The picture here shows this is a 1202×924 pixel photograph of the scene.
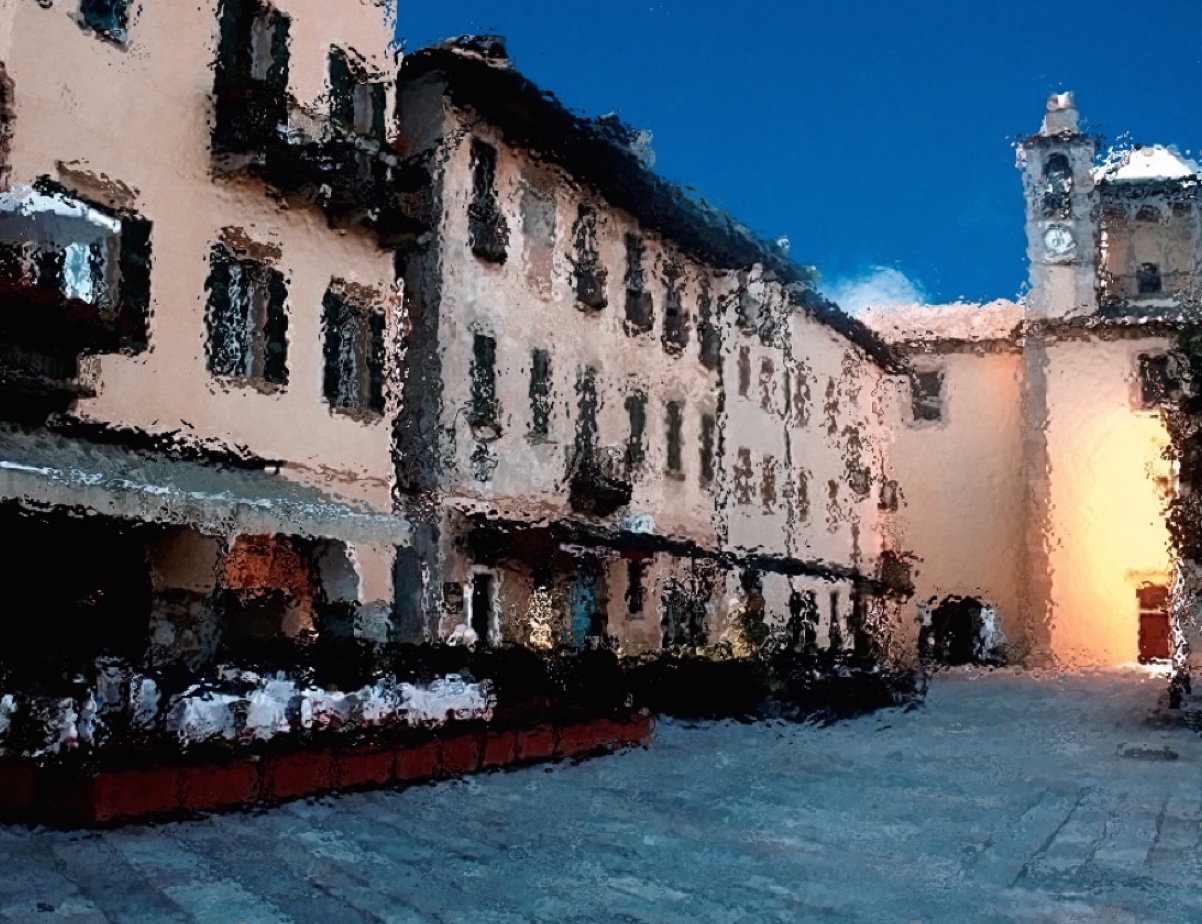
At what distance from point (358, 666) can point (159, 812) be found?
262 centimetres

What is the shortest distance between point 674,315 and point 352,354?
34.2 feet

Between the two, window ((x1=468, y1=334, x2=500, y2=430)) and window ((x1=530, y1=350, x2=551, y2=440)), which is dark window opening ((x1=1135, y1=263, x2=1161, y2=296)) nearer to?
window ((x1=530, y1=350, x2=551, y2=440))

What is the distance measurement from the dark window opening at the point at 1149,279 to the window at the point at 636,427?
74.8 feet

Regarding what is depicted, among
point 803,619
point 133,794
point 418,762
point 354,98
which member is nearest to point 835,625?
point 803,619

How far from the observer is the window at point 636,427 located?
2472cm

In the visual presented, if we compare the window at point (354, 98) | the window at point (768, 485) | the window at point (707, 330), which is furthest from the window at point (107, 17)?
the window at point (768, 485)

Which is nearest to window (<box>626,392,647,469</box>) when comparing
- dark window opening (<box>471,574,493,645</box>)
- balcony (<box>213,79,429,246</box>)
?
dark window opening (<box>471,574,493,645</box>)

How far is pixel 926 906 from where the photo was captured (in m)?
7.18

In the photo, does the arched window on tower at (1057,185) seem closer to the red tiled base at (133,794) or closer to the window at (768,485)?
the window at (768,485)

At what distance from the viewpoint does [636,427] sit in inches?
986

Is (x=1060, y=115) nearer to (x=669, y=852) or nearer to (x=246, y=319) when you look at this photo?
(x=246, y=319)

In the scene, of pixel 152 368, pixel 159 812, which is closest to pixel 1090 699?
pixel 152 368

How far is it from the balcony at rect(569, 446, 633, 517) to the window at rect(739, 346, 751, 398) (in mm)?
7045

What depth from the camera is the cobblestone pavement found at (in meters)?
6.88
